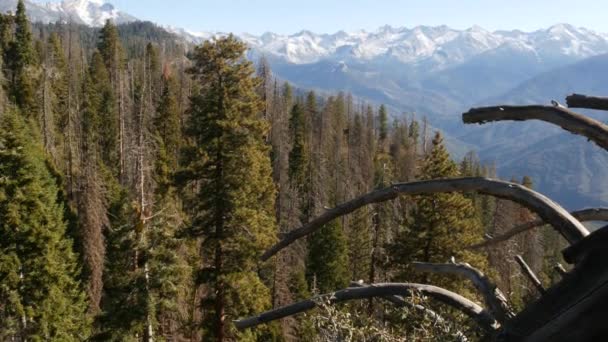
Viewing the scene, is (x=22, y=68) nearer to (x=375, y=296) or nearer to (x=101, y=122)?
(x=101, y=122)

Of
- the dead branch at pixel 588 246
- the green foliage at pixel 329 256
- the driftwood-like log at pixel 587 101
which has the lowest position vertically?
the green foliage at pixel 329 256

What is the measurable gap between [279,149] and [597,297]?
62.5 m

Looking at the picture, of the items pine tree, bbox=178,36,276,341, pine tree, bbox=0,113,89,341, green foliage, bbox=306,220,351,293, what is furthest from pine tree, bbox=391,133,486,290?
green foliage, bbox=306,220,351,293

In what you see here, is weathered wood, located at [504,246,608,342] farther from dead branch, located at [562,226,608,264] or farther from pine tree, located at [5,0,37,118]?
pine tree, located at [5,0,37,118]

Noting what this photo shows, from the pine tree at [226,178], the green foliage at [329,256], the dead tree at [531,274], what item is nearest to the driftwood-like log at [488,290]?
the dead tree at [531,274]

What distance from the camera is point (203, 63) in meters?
17.3

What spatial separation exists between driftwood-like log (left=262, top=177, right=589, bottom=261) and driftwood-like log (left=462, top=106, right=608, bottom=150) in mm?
285

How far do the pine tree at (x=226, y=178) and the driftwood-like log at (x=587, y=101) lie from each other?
14.9 meters

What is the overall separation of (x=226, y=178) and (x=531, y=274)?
14828mm

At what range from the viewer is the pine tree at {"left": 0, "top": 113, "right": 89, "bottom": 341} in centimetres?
1977

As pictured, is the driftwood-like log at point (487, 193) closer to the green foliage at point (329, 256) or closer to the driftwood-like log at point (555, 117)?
the driftwood-like log at point (555, 117)

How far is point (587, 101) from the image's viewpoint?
2322 mm

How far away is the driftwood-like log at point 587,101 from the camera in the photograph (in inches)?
89.0

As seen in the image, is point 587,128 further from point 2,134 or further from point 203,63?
point 2,134
